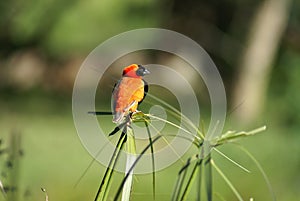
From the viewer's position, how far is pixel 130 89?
7.29 ft

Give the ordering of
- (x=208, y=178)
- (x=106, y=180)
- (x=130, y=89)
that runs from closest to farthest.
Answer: (x=208, y=178), (x=106, y=180), (x=130, y=89)

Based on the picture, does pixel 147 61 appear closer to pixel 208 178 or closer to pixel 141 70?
pixel 141 70

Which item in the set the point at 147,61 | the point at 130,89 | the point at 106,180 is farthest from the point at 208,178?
the point at 147,61

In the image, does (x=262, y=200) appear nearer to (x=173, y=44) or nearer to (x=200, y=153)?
(x=200, y=153)

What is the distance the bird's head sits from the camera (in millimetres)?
2213

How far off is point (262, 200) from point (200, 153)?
20.5 ft

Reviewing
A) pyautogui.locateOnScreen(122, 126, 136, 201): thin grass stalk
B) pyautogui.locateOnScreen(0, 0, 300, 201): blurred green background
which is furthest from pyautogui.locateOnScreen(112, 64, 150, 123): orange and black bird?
pyautogui.locateOnScreen(0, 0, 300, 201): blurred green background

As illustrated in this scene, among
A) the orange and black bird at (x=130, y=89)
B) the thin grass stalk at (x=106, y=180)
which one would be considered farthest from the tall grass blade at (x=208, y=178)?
the orange and black bird at (x=130, y=89)

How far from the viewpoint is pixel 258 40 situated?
15.1 metres

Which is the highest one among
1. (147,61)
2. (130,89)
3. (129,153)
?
(147,61)

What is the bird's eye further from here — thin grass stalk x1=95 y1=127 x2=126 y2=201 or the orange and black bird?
thin grass stalk x1=95 y1=127 x2=126 y2=201

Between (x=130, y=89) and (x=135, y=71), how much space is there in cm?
4

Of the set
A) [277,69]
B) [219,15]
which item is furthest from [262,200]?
[219,15]

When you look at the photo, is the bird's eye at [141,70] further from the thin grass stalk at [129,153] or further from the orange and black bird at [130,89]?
the thin grass stalk at [129,153]
